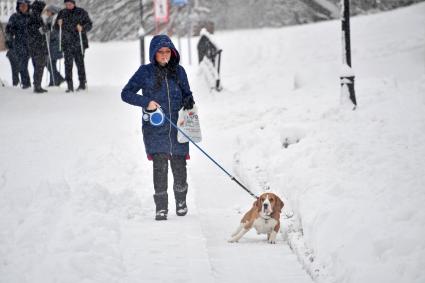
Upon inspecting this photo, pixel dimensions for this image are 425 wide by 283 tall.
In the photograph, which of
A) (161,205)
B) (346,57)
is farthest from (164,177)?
(346,57)

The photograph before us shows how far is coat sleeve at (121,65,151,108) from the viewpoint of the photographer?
21.4ft

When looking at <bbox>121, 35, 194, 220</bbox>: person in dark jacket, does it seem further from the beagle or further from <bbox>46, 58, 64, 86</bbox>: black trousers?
<bbox>46, 58, 64, 86</bbox>: black trousers

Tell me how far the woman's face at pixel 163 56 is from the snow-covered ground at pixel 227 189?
1575 mm

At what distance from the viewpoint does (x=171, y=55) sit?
266 inches

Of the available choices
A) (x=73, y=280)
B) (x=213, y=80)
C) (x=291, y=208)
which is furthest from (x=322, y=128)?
(x=213, y=80)

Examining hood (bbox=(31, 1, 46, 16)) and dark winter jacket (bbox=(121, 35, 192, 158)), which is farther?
hood (bbox=(31, 1, 46, 16))

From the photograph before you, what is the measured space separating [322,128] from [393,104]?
51.5 inches

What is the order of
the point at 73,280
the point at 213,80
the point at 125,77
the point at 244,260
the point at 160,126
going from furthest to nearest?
the point at 125,77, the point at 213,80, the point at 160,126, the point at 244,260, the point at 73,280

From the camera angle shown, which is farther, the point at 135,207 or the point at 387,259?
the point at 135,207

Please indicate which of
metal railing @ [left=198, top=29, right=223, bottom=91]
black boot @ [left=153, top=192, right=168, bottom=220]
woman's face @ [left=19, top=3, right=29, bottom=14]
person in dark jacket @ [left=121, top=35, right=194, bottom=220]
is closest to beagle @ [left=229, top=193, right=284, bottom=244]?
black boot @ [left=153, top=192, right=168, bottom=220]

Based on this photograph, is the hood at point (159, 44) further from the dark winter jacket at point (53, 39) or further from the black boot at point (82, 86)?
the dark winter jacket at point (53, 39)

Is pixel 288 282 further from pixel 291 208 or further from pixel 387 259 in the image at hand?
pixel 291 208

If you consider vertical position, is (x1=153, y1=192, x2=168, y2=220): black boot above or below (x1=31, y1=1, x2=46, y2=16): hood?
below

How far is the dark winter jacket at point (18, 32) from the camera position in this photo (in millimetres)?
13976
